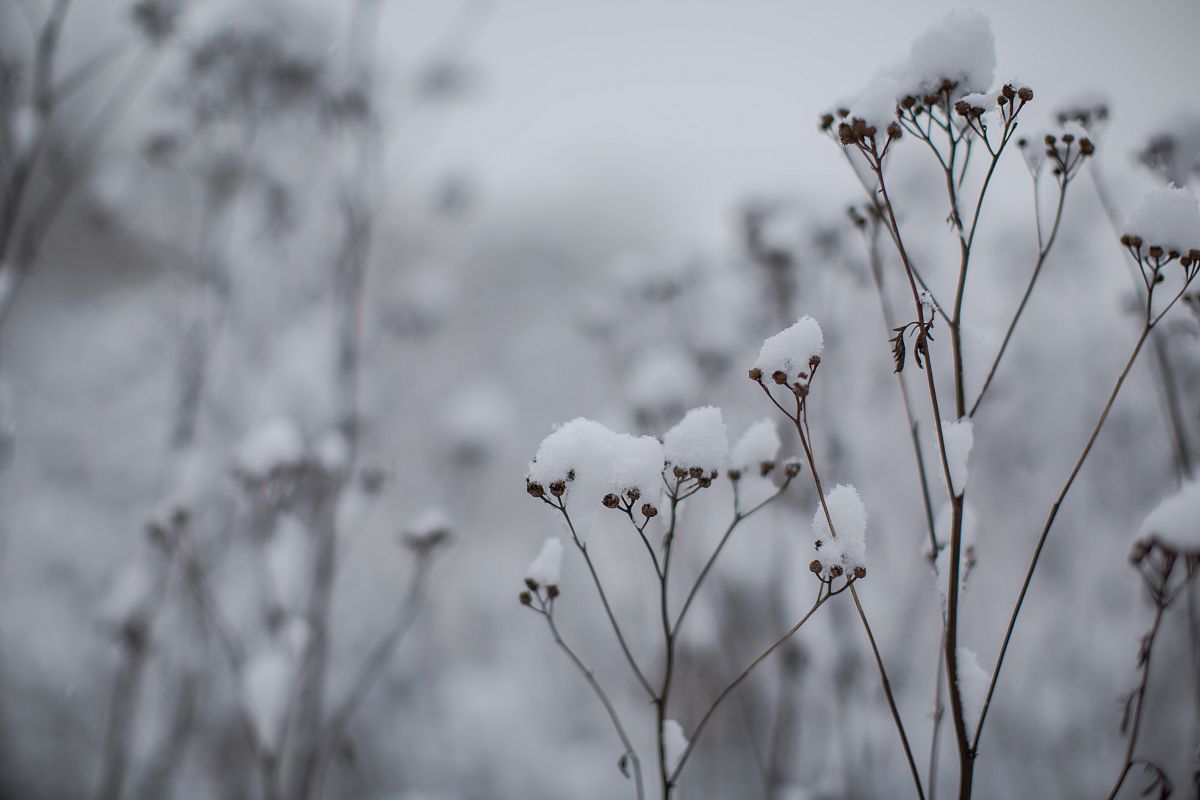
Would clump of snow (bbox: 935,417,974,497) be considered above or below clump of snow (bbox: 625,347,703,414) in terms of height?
below

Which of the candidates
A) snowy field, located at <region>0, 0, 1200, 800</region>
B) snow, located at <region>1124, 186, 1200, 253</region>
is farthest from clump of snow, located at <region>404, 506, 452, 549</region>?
snow, located at <region>1124, 186, 1200, 253</region>

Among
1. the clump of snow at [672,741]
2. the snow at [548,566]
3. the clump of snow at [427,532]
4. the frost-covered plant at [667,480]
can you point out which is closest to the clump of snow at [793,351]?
the frost-covered plant at [667,480]

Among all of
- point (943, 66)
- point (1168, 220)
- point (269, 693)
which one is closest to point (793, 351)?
point (943, 66)

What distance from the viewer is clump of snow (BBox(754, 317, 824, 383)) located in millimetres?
1012

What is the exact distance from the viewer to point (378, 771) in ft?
19.4

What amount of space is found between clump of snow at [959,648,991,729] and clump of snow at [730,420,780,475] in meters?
0.42

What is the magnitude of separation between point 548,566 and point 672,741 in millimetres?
351

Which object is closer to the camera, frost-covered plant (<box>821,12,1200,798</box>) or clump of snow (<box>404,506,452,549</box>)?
frost-covered plant (<box>821,12,1200,798</box>)

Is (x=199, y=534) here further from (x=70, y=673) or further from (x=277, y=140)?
(x=70, y=673)

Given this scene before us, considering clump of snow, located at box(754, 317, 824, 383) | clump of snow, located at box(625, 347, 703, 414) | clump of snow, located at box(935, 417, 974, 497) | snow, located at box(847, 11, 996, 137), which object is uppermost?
clump of snow, located at box(625, 347, 703, 414)

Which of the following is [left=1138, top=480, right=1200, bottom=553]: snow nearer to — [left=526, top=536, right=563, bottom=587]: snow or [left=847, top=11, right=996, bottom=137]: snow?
[left=847, top=11, right=996, bottom=137]: snow

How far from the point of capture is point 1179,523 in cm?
85

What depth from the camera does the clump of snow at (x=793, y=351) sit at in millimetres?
1012

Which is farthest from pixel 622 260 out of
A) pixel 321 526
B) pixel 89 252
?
pixel 89 252
